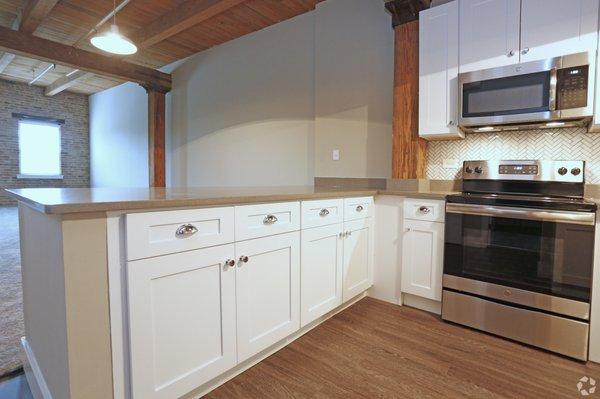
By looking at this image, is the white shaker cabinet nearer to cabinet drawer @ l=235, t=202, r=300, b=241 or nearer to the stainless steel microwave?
the stainless steel microwave

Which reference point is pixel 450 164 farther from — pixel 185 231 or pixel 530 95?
pixel 185 231

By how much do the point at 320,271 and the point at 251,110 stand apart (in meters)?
2.67

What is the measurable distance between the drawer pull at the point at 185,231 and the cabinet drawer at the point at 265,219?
0.23 m

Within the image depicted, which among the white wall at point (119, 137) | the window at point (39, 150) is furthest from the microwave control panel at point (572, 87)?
the window at point (39, 150)

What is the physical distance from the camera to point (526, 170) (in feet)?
7.24

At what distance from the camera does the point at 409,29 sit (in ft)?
8.51

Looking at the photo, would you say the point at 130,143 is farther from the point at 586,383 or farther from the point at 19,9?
the point at 586,383

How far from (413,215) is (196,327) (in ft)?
5.68

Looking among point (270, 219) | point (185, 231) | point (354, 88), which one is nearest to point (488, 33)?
point (354, 88)

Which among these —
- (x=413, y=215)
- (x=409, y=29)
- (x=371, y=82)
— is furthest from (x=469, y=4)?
(x=413, y=215)

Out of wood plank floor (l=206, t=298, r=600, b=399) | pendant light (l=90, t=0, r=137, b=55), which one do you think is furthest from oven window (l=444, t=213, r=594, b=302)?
Answer: pendant light (l=90, t=0, r=137, b=55)

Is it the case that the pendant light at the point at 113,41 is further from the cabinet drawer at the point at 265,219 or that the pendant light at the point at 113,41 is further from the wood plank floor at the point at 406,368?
the wood plank floor at the point at 406,368

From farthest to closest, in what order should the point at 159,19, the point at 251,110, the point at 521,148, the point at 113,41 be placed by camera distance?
the point at 251,110 → the point at 159,19 → the point at 113,41 → the point at 521,148

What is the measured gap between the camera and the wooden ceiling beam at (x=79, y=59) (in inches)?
159
